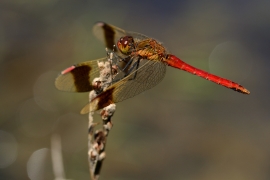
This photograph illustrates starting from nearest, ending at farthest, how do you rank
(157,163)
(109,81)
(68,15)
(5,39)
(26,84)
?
(109,81), (157,163), (26,84), (5,39), (68,15)

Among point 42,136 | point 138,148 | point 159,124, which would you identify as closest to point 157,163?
point 138,148

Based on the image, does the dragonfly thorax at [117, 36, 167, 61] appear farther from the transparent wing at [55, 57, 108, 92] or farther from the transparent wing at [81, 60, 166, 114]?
the transparent wing at [55, 57, 108, 92]

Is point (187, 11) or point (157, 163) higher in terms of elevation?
point (187, 11)

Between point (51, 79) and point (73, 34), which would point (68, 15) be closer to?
point (73, 34)

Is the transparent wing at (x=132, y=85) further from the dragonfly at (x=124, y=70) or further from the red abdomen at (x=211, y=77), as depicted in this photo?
the red abdomen at (x=211, y=77)

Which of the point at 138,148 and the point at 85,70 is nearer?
the point at 85,70

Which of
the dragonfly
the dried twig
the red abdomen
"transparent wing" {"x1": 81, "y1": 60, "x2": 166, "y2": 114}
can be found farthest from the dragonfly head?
the dried twig

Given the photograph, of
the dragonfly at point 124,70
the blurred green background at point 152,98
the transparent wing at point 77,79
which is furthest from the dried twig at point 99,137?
the blurred green background at point 152,98
